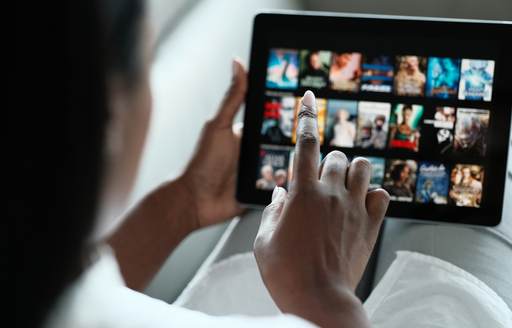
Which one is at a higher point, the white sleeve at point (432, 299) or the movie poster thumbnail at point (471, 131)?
the movie poster thumbnail at point (471, 131)

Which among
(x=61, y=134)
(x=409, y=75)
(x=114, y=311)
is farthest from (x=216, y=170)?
(x=61, y=134)

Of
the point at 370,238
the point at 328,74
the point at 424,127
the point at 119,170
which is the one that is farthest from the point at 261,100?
the point at 119,170

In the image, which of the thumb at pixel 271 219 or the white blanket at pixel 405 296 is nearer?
the thumb at pixel 271 219

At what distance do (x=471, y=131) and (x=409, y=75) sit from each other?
0.10 metres

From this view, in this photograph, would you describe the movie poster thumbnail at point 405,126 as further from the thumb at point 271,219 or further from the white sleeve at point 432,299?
the thumb at point 271,219

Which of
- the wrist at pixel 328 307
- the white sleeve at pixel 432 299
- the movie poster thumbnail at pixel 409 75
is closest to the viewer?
the wrist at pixel 328 307

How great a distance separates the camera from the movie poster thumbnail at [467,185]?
828 millimetres

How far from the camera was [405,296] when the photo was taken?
78cm

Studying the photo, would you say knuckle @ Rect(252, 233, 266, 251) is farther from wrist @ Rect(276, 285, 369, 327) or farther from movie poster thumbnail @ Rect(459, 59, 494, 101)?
movie poster thumbnail @ Rect(459, 59, 494, 101)

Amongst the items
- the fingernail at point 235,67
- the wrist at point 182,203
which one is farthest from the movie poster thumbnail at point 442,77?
the wrist at point 182,203

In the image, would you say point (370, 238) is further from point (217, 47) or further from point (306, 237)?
point (217, 47)

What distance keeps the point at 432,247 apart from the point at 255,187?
→ 22cm

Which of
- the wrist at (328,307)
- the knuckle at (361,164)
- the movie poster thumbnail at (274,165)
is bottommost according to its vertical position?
the wrist at (328,307)

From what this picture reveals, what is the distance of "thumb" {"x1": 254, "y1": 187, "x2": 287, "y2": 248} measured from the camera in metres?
0.58
